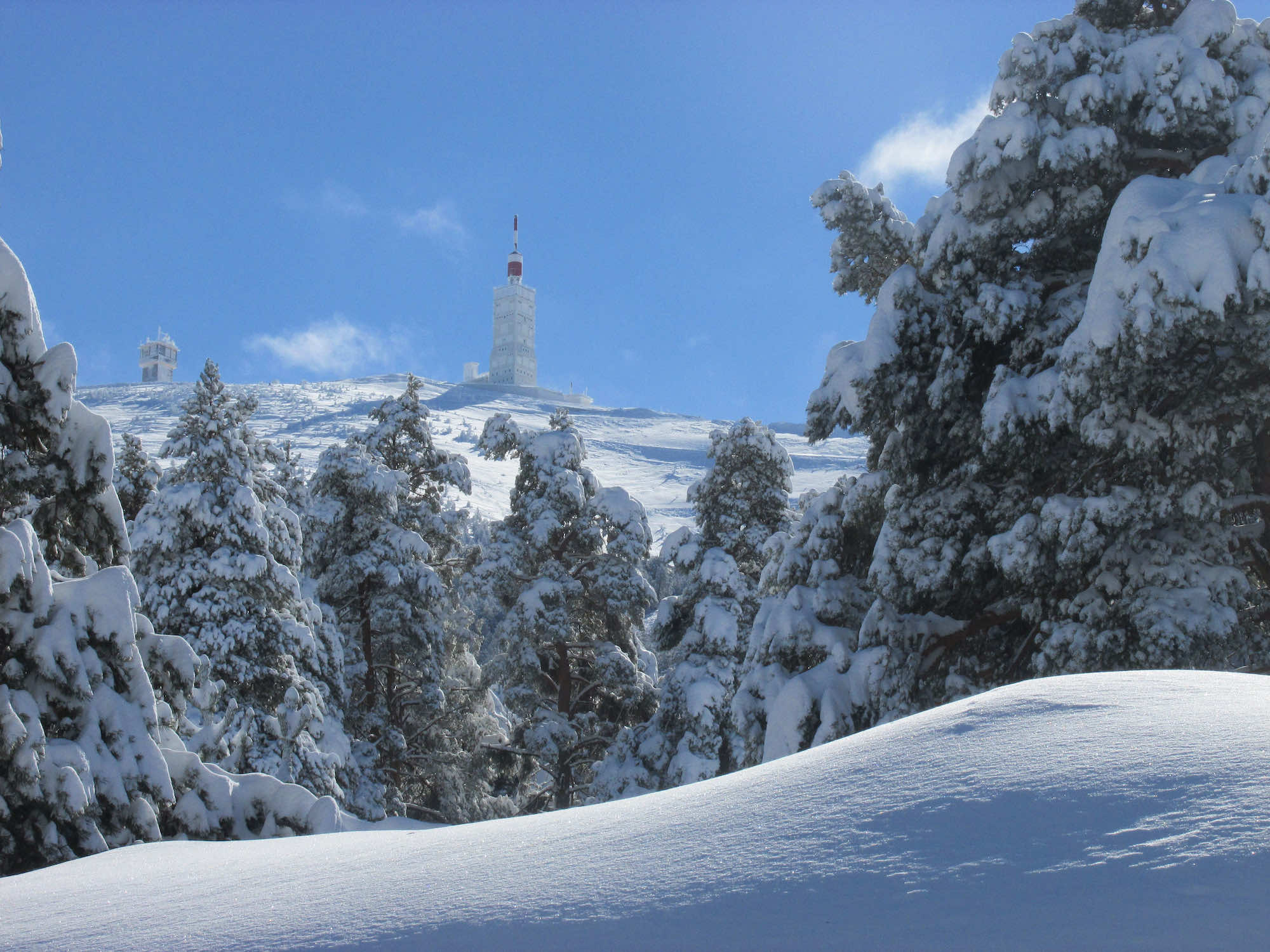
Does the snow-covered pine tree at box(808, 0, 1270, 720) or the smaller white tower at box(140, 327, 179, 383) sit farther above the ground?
the smaller white tower at box(140, 327, 179, 383)

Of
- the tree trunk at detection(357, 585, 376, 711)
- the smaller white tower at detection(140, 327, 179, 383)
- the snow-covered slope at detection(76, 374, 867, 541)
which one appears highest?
the smaller white tower at detection(140, 327, 179, 383)

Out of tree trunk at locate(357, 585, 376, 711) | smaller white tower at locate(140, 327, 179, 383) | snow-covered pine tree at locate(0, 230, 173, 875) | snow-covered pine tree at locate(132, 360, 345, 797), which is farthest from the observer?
smaller white tower at locate(140, 327, 179, 383)

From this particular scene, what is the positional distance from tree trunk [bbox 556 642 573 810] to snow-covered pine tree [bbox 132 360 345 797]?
629cm

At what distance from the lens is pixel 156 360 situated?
179 metres

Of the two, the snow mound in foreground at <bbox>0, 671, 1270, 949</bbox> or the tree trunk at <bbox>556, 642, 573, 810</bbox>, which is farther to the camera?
the tree trunk at <bbox>556, 642, 573, 810</bbox>

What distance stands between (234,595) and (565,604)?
25.7 ft

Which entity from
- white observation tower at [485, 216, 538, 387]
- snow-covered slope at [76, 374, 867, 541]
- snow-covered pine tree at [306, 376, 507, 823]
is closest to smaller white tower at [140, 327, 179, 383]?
snow-covered slope at [76, 374, 867, 541]

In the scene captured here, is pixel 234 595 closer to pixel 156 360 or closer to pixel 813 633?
pixel 813 633

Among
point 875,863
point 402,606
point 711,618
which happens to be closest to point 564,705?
point 402,606

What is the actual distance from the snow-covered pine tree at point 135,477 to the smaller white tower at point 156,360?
179687 mm

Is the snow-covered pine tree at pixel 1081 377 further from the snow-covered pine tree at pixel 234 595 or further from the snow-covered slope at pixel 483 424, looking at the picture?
the snow-covered slope at pixel 483 424

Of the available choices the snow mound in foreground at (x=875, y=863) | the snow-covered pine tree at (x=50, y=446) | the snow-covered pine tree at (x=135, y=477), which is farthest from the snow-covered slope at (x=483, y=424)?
the snow mound in foreground at (x=875, y=863)

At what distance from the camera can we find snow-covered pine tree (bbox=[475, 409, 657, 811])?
65.2ft

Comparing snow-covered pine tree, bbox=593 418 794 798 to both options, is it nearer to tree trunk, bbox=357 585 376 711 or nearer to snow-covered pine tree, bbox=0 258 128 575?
tree trunk, bbox=357 585 376 711
